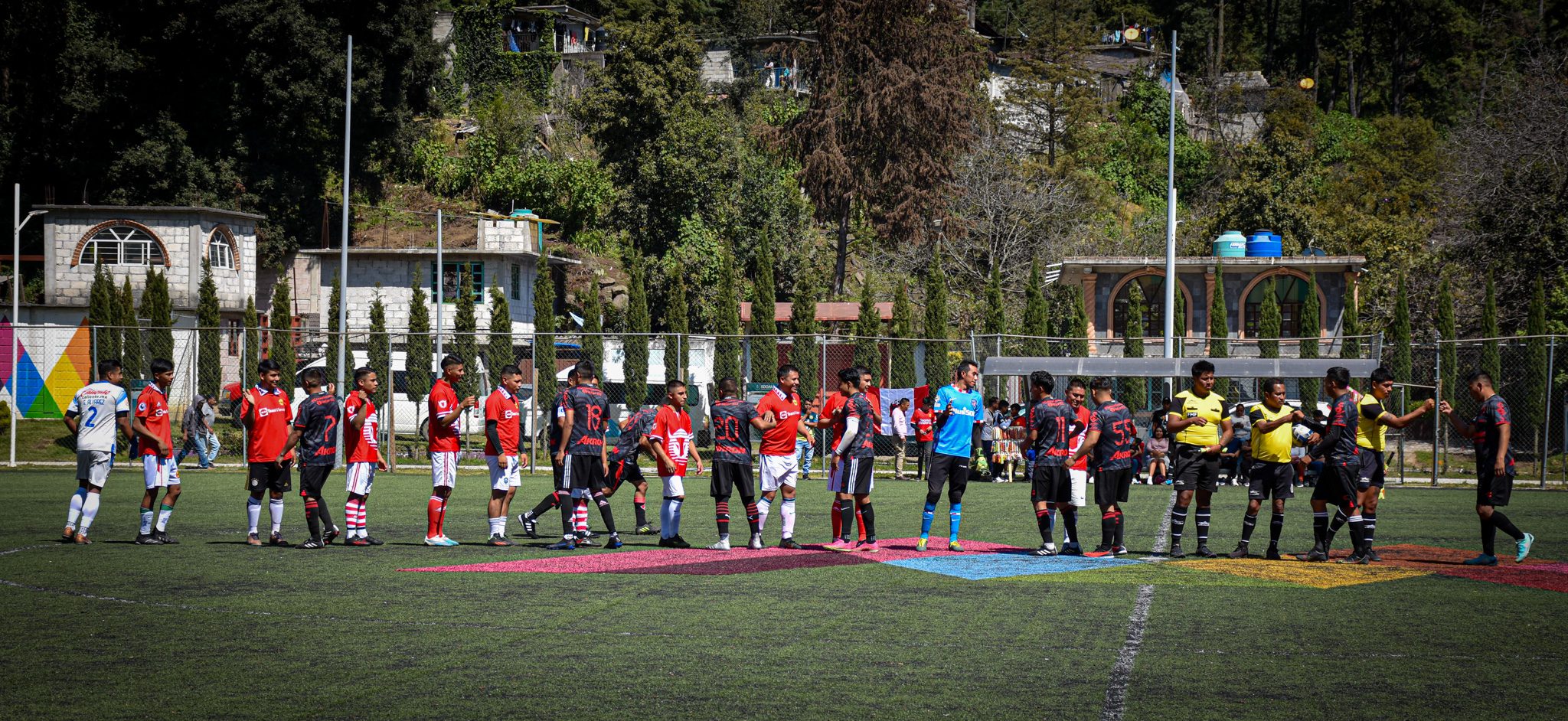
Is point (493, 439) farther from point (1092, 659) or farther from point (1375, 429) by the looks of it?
point (1375, 429)

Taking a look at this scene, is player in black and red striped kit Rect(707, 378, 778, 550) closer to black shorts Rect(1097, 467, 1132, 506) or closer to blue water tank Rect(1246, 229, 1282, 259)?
A: black shorts Rect(1097, 467, 1132, 506)

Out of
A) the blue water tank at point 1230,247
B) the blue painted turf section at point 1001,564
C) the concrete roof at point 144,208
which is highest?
the concrete roof at point 144,208

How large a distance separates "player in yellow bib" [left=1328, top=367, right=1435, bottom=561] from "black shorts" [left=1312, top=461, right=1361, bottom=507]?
10 centimetres

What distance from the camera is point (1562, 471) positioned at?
84.2 feet

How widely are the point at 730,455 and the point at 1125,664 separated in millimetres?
6423

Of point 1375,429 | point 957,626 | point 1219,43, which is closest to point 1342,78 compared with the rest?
point 1219,43

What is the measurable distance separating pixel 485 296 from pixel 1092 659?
39.7 m

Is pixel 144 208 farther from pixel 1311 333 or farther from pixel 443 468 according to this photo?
pixel 1311 333

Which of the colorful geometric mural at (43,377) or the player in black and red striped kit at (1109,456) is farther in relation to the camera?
the colorful geometric mural at (43,377)

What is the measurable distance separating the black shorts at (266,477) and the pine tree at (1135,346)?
23333 millimetres

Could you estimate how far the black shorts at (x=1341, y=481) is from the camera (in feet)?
44.4

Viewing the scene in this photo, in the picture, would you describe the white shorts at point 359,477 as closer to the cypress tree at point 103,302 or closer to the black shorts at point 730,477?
the black shorts at point 730,477

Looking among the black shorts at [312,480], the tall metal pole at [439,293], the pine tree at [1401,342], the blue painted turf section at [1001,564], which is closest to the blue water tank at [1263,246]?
the pine tree at [1401,342]

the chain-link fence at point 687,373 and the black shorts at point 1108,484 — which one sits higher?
the chain-link fence at point 687,373
